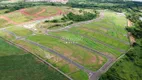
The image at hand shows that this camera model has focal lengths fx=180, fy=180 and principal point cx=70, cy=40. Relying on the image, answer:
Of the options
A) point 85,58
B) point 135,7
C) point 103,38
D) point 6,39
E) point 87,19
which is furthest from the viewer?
point 135,7

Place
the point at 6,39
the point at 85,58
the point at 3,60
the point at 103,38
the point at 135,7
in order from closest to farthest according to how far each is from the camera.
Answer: the point at 3,60 < the point at 85,58 < the point at 6,39 < the point at 103,38 < the point at 135,7

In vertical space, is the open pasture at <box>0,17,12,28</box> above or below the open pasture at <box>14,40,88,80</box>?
above

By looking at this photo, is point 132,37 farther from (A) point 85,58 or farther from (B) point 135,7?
(B) point 135,7

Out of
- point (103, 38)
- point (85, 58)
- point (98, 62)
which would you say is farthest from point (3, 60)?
point (103, 38)

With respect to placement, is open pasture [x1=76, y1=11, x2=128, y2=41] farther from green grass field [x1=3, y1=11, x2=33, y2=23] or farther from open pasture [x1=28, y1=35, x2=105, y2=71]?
green grass field [x1=3, y1=11, x2=33, y2=23]

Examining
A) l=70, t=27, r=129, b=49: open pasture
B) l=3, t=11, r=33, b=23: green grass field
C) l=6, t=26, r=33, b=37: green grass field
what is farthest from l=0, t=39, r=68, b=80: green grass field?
l=3, t=11, r=33, b=23: green grass field

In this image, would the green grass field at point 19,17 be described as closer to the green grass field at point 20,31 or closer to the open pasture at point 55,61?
the green grass field at point 20,31
